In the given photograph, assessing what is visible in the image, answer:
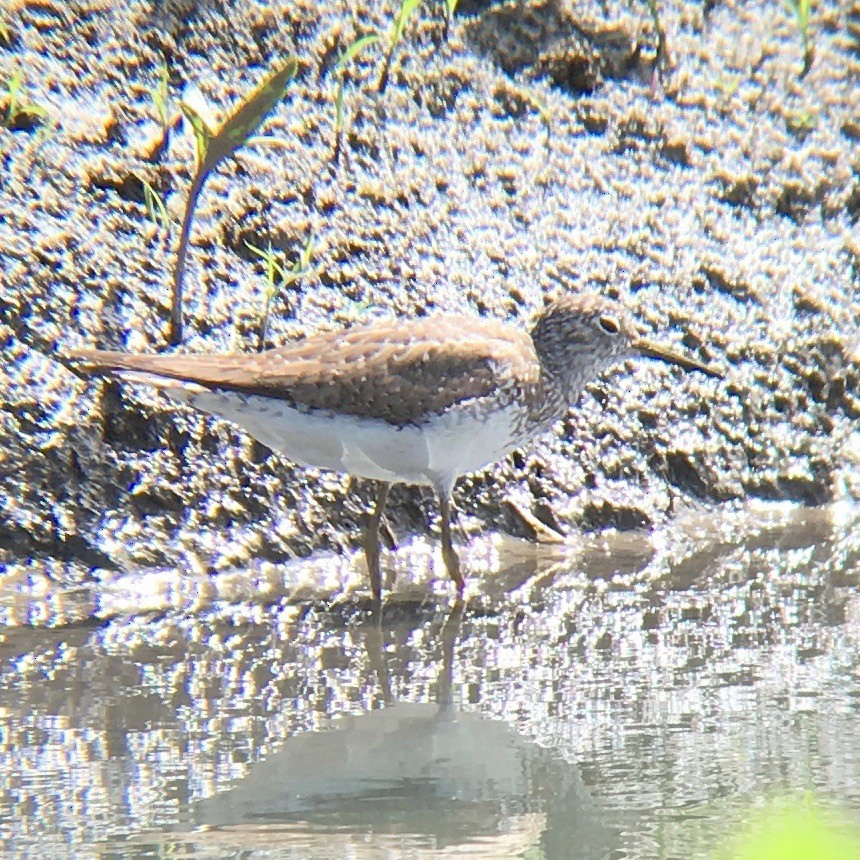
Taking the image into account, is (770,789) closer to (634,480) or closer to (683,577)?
(683,577)

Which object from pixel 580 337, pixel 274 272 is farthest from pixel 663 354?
pixel 274 272

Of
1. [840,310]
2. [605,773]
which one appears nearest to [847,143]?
[840,310]

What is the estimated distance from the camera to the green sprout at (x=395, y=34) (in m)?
6.17

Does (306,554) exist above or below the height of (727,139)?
below

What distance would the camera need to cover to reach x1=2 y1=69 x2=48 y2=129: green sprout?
5551 millimetres

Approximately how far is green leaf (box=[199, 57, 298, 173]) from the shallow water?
159cm

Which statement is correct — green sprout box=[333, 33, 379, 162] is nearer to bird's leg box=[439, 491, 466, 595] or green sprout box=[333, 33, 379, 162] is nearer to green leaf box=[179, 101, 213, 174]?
green leaf box=[179, 101, 213, 174]

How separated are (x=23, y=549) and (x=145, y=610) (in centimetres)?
57

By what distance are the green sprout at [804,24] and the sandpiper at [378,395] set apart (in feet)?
9.99

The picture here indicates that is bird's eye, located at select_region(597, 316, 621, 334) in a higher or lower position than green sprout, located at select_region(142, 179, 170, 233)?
lower

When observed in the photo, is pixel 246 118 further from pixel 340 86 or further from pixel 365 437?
pixel 365 437

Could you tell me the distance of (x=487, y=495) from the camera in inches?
223

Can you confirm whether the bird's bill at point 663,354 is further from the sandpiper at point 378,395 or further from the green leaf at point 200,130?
the green leaf at point 200,130

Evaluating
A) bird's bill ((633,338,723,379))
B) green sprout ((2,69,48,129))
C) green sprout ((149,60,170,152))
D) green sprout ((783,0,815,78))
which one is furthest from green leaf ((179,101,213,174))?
green sprout ((783,0,815,78))
